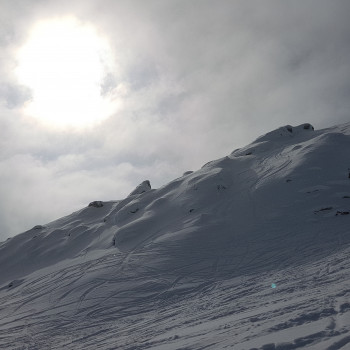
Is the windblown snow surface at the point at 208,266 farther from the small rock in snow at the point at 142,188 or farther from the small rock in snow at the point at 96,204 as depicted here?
the small rock in snow at the point at 142,188

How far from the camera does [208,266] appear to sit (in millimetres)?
18578

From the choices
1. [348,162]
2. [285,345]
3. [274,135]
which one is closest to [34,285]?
[285,345]

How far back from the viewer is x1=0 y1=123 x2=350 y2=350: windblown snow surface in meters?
9.05

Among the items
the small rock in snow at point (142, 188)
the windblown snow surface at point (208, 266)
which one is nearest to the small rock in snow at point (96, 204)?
the windblown snow surface at point (208, 266)

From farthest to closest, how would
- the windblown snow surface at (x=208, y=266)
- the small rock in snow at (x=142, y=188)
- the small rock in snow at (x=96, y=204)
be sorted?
the small rock in snow at (x=142, y=188), the small rock in snow at (x=96, y=204), the windblown snow surface at (x=208, y=266)

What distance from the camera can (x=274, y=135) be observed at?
4534 centimetres

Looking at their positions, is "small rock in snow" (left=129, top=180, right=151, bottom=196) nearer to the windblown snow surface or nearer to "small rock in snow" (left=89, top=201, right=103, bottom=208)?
"small rock in snow" (left=89, top=201, right=103, bottom=208)


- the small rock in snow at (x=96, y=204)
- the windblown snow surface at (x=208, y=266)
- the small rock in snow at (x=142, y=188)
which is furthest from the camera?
the small rock in snow at (x=142, y=188)

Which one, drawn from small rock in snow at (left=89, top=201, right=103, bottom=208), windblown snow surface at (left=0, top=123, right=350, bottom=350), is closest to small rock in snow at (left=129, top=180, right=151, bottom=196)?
small rock in snow at (left=89, top=201, right=103, bottom=208)

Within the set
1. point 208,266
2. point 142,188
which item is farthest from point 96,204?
point 208,266

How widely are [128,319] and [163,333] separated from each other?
11.7ft

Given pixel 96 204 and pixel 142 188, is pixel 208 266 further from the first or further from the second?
pixel 96 204

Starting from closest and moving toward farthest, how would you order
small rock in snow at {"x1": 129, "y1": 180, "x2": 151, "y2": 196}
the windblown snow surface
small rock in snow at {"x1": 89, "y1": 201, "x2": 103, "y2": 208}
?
the windblown snow surface, small rock in snow at {"x1": 89, "y1": 201, "x2": 103, "y2": 208}, small rock in snow at {"x1": 129, "y1": 180, "x2": 151, "y2": 196}

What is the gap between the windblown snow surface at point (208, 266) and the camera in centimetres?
905
